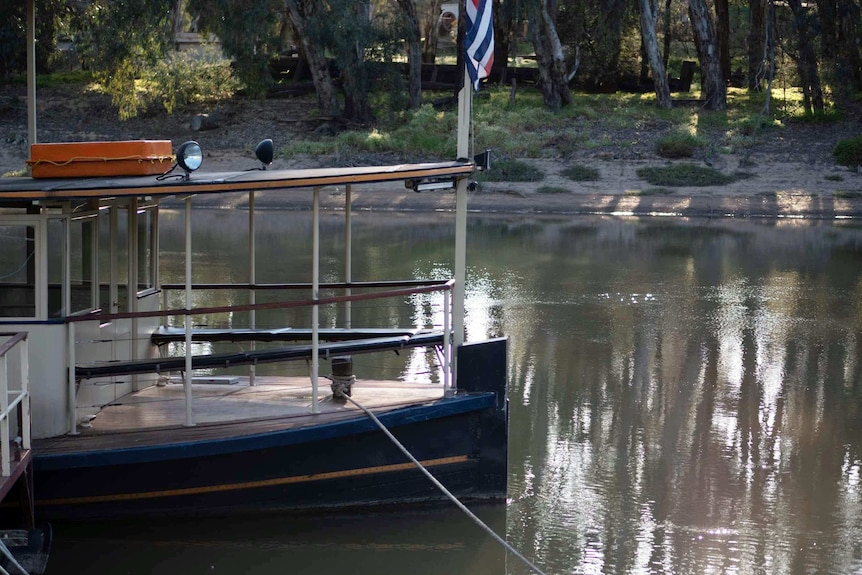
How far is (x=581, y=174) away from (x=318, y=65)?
453 inches

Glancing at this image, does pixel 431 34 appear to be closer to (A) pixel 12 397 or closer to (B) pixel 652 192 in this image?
(B) pixel 652 192

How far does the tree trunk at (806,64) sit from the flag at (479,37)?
1319 inches

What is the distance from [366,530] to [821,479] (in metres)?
4.04

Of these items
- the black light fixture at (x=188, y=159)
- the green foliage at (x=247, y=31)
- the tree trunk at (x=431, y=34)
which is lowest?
the black light fixture at (x=188, y=159)

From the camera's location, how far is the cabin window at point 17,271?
8.04 metres

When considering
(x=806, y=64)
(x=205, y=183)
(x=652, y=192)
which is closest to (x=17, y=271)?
(x=205, y=183)

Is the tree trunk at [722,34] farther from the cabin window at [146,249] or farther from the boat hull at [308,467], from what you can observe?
the boat hull at [308,467]

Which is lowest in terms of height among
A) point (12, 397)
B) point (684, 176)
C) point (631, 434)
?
point (631, 434)

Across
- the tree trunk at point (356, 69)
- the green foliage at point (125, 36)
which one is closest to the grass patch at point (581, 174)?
the tree trunk at point (356, 69)

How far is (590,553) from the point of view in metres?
8.15

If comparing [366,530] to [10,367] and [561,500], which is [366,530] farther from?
[10,367]

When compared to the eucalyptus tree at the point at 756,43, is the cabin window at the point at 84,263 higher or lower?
lower

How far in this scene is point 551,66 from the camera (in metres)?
40.4

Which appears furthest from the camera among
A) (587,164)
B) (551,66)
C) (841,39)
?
(841,39)
